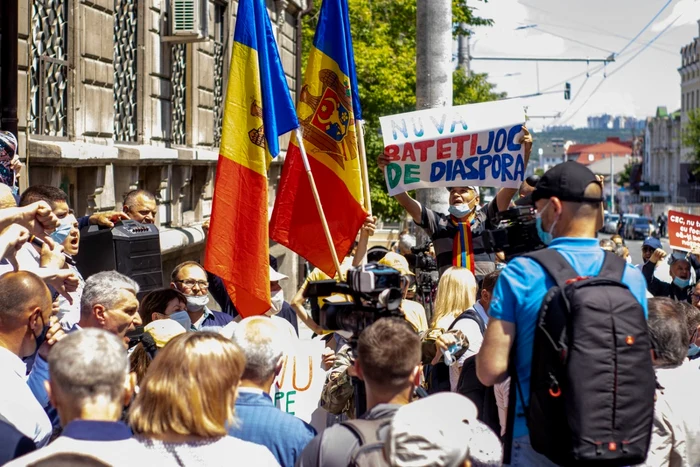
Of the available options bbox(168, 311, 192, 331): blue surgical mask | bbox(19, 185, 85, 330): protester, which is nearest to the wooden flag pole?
bbox(168, 311, 192, 331): blue surgical mask

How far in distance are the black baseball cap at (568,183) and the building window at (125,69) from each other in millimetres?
8562

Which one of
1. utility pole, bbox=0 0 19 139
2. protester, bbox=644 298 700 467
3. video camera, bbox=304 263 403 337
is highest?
utility pole, bbox=0 0 19 139

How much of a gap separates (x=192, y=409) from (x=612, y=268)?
5.43 feet

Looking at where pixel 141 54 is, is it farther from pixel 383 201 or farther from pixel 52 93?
pixel 383 201

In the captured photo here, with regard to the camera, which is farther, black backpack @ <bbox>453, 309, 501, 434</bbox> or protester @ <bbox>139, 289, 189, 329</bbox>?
protester @ <bbox>139, 289, 189, 329</bbox>

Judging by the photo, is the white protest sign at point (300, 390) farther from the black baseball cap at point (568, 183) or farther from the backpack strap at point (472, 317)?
the black baseball cap at point (568, 183)

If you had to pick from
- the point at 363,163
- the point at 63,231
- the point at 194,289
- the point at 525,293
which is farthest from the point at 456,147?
the point at 525,293

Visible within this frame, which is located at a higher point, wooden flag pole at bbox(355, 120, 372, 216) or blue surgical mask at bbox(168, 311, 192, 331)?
wooden flag pole at bbox(355, 120, 372, 216)

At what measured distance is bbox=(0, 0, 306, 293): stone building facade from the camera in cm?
971

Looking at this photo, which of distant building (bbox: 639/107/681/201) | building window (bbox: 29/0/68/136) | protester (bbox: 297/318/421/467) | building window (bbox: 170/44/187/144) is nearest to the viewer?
protester (bbox: 297/318/421/467)

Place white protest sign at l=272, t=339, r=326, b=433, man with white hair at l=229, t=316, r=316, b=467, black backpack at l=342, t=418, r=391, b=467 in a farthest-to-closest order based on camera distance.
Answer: white protest sign at l=272, t=339, r=326, b=433 → man with white hair at l=229, t=316, r=316, b=467 → black backpack at l=342, t=418, r=391, b=467

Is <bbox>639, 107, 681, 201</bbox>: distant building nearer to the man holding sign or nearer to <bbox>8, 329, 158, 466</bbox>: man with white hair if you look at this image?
the man holding sign

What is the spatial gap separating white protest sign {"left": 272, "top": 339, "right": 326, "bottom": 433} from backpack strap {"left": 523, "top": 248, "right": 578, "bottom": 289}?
7.56 ft

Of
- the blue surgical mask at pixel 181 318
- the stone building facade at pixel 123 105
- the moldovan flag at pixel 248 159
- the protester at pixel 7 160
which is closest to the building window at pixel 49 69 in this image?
the stone building facade at pixel 123 105
